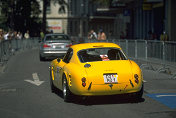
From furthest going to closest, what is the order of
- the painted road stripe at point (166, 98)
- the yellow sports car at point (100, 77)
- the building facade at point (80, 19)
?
the building facade at point (80, 19) → the painted road stripe at point (166, 98) → the yellow sports car at point (100, 77)

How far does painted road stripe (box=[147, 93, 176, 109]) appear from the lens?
10.3 m

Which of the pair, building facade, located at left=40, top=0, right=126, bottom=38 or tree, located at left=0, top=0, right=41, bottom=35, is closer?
tree, located at left=0, top=0, right=41, bottom=35

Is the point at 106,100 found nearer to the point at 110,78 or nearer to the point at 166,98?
A: the point at 110,78

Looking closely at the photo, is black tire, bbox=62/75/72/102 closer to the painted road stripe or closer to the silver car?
the painted road stripe

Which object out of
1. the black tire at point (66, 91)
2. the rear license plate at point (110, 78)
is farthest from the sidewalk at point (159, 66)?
the rear license plate at point (110, 78)

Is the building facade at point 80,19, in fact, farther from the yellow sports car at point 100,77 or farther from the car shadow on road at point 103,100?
the yellow sports car at point 100,77

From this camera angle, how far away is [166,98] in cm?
1121

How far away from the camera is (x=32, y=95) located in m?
Answer: 12.1

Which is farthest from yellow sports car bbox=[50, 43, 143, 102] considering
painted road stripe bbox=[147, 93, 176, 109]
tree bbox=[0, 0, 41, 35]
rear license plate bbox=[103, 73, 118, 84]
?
tree bbox=[0, 0, 41, 35]

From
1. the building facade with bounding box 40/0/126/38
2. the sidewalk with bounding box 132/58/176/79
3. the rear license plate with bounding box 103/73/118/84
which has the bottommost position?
the sidewalk with bounding box 132/58/176/79

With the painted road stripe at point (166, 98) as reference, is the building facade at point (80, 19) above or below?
above

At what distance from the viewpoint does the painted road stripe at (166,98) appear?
10.3 metres

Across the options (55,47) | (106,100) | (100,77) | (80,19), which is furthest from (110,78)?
(80,19)

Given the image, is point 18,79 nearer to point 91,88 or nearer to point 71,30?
point 91,88
